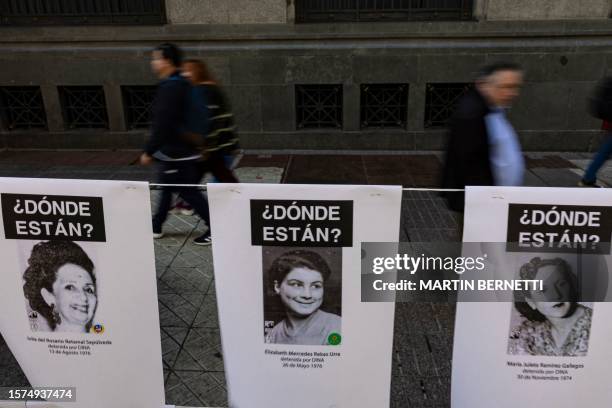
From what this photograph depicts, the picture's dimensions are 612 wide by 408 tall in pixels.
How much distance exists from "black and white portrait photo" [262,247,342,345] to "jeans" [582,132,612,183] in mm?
5848

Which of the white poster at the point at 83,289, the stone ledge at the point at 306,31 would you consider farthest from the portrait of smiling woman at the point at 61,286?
the stone ledge at the point at 306,31

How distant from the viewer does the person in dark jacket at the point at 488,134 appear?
3.70 m

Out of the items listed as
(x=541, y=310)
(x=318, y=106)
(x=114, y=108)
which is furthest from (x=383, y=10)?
(x=541, y=310)

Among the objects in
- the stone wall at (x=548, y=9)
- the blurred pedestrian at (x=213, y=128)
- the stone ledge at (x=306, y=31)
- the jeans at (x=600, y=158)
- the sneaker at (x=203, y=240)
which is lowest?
the sneaker at (x=203, y=240)

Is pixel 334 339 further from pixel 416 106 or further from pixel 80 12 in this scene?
pixel 80 12

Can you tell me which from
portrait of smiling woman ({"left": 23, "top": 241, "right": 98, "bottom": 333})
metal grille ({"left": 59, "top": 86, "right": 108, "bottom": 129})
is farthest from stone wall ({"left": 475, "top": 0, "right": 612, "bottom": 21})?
portrait of smiling woman ({"left": 23, "top": 241, "right": 98, "bottom": 333})

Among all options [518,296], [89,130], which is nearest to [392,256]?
[518,296]

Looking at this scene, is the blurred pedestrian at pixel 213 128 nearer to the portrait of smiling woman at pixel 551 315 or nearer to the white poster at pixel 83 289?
the white poster at pixel 83 289

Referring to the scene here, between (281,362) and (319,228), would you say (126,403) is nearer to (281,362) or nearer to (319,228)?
(281,362)

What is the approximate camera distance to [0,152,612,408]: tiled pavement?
3.45 metres

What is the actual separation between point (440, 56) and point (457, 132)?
19.2 feet

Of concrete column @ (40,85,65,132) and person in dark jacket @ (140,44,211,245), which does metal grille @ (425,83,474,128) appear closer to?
person in dark jacket @ (140,44,211,245)

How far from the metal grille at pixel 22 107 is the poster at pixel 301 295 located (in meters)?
8.73

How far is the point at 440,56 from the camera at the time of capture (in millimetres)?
9211
